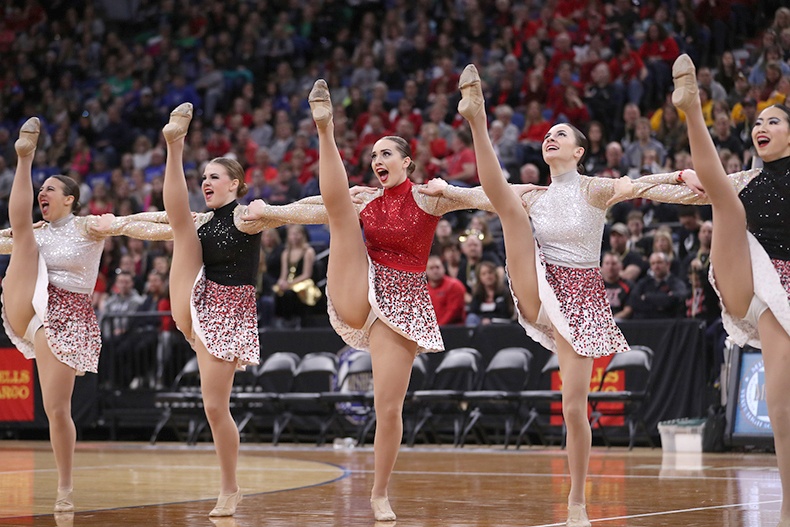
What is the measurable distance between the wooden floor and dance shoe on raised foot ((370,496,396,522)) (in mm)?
67

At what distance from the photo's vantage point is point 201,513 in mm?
5859

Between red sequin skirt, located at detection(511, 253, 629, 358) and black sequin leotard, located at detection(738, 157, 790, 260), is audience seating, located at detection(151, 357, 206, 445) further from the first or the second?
black sequin leotard, located at detection(738, 157, 790, 260)

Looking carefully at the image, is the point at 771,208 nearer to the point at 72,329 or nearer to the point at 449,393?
the point at 72,329

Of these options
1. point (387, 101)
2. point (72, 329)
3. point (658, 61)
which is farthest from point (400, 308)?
point (387, 101)

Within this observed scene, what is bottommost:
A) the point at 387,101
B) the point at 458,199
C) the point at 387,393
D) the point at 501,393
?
the point at 501,393

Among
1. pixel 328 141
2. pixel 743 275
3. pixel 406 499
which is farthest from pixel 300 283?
pixel 743 275

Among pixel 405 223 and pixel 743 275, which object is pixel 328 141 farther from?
pixel 743 275

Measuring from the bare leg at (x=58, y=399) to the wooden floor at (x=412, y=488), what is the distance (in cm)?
32

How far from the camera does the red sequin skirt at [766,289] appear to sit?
4707 mm

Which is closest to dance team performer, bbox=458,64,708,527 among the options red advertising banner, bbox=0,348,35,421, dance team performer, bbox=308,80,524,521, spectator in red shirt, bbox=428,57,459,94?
dance team performer, bbox=308,80,524,521

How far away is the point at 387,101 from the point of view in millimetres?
15578

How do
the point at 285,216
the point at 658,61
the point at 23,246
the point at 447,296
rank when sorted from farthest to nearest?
1. the point at 658,61
2. the point at 447,296
3. the point at 23,246
4. the point at 285,216

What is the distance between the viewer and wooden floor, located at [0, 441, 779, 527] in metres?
5.54

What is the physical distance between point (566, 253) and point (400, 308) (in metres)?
0.87
